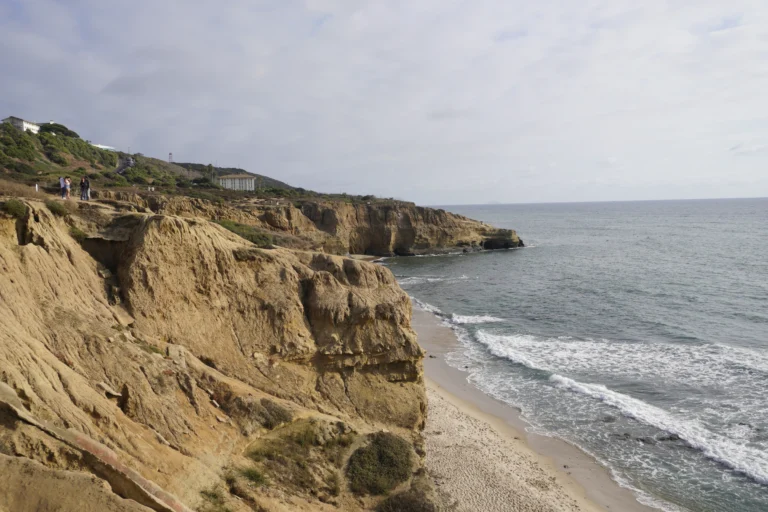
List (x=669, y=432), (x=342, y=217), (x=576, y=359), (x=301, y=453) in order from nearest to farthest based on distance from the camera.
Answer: (x=301, y=453)
(x=669, y=432)
(x=576, y=359)
(x=342, y=217)

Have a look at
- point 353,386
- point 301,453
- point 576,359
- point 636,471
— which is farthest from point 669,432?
point 301,453

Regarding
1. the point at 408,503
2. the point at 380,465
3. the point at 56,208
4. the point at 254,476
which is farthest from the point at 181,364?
the point at 408,503

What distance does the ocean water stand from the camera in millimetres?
17031

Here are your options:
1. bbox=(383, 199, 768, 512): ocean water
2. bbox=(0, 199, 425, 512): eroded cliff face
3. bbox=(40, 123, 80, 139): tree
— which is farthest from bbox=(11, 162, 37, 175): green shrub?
bbox=(40, 123, 80, 139): tree

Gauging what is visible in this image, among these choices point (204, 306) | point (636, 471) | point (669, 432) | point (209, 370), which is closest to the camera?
point (209, 370)

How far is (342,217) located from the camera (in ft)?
237

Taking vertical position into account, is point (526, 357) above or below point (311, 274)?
below

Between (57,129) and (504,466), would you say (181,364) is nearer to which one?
(504,466)

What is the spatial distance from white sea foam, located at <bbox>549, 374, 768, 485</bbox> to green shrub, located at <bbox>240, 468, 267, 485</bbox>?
50.2ft

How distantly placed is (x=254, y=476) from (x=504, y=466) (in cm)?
886

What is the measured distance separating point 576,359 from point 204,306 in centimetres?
2066

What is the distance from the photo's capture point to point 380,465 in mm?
12984

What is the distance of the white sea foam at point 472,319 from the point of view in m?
36.3

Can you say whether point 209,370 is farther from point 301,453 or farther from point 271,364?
point 301,453
